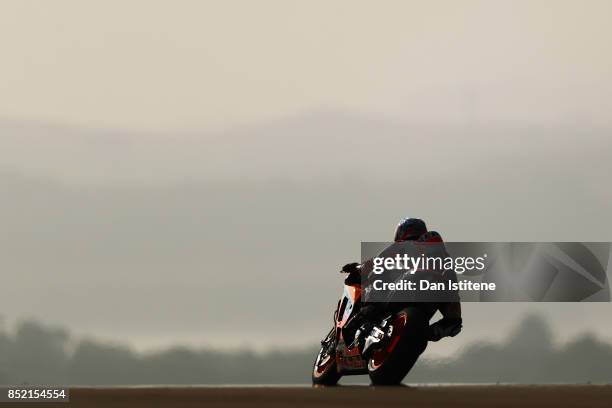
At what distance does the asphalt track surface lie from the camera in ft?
34.4

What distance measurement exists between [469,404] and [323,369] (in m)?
9.78

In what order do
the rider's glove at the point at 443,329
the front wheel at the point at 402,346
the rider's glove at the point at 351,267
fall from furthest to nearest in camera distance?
the rider's glove at the point at 351,267 → the rider's glove at the point at 443,329 → the front wheel at the point at 402,346

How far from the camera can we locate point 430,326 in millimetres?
17562

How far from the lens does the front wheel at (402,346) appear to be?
55.1 feet

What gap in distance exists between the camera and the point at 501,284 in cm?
2080

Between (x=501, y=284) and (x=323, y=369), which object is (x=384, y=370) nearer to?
(x=323, y=369)

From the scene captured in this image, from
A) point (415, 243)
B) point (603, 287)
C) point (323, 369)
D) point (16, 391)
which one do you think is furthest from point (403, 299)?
point (16, 391)

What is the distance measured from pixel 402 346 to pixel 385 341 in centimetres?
43

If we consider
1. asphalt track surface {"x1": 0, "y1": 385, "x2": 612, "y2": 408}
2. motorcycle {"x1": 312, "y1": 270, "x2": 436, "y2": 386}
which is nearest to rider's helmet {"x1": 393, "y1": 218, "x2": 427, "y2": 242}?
motorcycle {"x1": 312, "y1": 270, "x2": 436, "y2": 386}

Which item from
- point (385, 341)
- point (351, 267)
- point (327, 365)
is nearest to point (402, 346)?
point (385, 341)

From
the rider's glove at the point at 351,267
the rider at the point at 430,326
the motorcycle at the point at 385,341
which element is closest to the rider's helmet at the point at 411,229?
the rider at the point at 430,326

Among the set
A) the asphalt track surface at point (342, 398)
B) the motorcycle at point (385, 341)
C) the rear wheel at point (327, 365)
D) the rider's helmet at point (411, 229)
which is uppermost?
the rider's helmet at point (411, 229)

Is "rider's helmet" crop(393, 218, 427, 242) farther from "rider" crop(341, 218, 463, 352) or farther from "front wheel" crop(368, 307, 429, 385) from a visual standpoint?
"front wheel" crop(368, 307, 429, 385)

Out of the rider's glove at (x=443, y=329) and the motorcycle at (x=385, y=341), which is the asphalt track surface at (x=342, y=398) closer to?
the motorcycle at (x=385, y=341)
